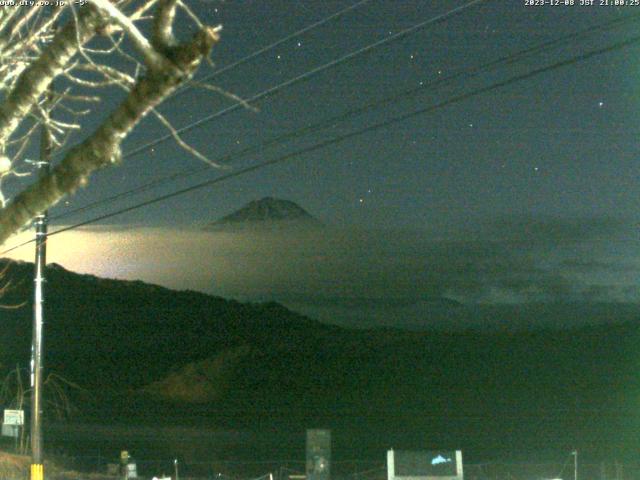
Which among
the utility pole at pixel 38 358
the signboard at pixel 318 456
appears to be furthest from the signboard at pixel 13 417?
the signboard at pixel 318 456

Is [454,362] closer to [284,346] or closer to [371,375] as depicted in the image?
[371,375]

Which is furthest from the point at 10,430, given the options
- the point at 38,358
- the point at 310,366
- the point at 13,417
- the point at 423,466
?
the point at 310,366

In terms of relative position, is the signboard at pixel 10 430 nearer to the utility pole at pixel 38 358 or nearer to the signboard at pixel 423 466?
the utility pole at pixel 38 358

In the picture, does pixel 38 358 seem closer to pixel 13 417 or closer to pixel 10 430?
pixel 13 417

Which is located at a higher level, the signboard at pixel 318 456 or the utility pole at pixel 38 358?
the utility pole at pixel 38 358

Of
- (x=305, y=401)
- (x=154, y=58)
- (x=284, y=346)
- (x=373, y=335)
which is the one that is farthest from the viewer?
(x=373, y=335)

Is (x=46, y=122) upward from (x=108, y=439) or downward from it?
upward

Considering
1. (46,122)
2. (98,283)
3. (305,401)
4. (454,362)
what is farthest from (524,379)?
(46,122)
